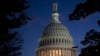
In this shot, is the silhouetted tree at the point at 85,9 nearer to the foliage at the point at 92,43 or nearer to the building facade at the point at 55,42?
the foliage at the point at 92,43

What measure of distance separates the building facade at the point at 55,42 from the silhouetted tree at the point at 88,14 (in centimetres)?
14086

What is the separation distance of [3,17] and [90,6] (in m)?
5.78

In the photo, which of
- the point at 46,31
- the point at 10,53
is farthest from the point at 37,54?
the point at 10,53

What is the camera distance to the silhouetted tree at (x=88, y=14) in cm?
2391

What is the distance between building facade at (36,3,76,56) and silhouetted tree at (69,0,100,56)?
14086cm

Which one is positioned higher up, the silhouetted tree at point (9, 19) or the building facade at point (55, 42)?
the building facade at point (55, 42)

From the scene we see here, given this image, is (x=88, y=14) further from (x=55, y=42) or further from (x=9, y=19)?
(x=55, y=42)

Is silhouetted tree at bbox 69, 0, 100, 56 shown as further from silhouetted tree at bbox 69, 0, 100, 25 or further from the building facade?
the building facade

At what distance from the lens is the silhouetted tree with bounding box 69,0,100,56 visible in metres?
23.9

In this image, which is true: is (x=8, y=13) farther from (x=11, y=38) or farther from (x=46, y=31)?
(x=46, y=31)

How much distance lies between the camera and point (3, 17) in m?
25.8

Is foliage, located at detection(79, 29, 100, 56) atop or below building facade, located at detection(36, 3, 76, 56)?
below


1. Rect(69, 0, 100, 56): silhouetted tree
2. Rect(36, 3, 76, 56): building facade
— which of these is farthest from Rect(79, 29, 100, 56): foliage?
Rect(36, 3, 76, 56): building facade

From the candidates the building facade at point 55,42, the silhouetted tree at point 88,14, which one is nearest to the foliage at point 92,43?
the silhouetted tree at point 88,14
